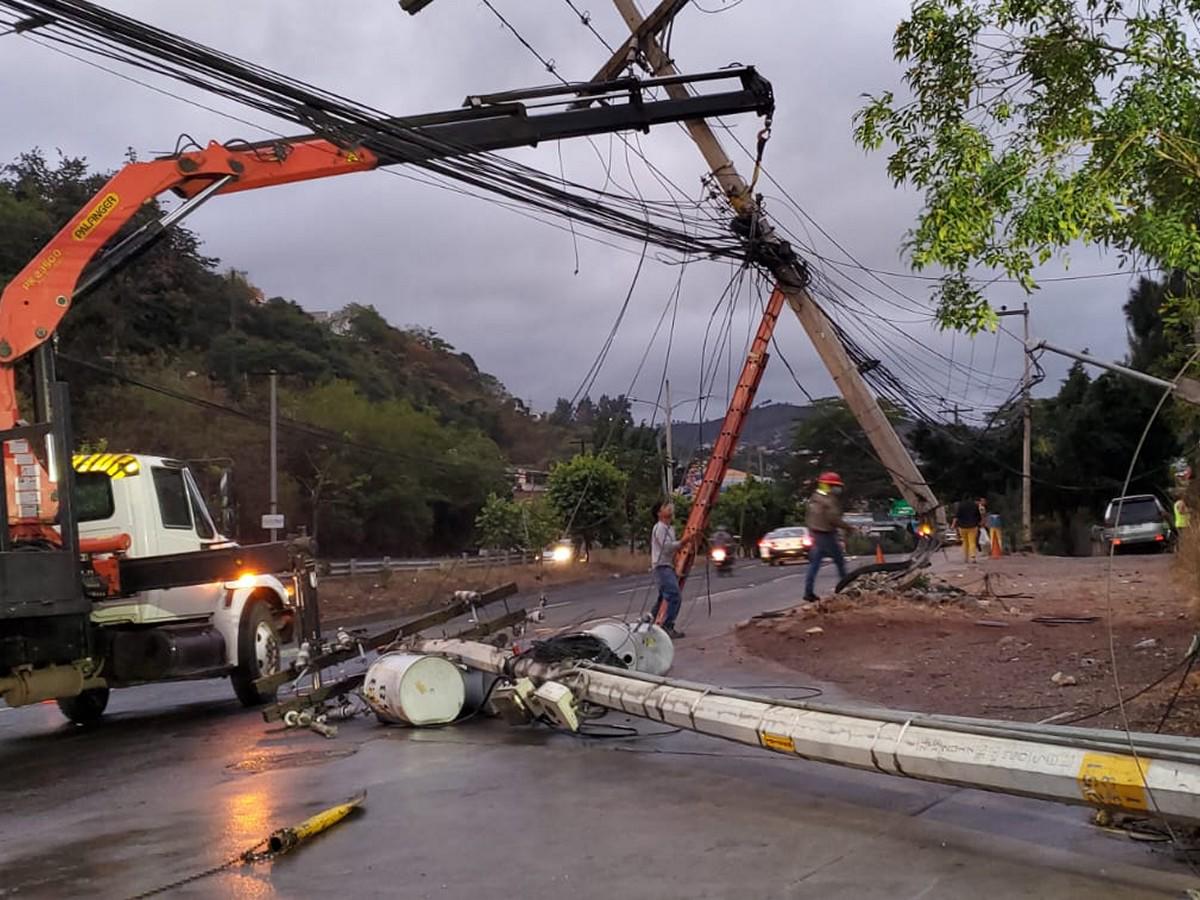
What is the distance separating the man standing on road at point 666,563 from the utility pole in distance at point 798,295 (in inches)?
139

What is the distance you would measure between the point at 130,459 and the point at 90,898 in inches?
281

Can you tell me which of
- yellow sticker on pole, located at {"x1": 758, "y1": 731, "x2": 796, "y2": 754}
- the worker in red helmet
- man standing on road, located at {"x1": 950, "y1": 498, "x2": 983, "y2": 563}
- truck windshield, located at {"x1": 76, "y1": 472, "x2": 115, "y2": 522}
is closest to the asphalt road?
yellow sticker on pole, located at {"x1": 758, "y1": 731, "x2": 796, "y2": 754}

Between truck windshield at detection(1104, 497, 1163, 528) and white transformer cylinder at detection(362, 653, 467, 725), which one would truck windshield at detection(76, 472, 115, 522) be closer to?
white transformer cylinder at detection(362, 653, 467, 725)

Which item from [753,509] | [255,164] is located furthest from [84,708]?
[753,509]

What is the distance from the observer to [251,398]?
5159cm

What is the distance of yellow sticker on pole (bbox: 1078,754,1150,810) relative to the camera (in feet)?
16.0

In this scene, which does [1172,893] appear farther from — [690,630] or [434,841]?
[690,630]

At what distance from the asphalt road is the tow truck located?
4.21 ft

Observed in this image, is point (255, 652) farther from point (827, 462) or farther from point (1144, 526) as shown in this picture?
point (827, 462)

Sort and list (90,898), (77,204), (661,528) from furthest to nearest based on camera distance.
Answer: (77,204), (661,528), (90,898)

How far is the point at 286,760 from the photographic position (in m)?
8.96

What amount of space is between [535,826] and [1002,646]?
7230mm

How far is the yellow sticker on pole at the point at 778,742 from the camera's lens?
658cm

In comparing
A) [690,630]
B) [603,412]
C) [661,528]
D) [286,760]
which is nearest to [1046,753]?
[286,760]
